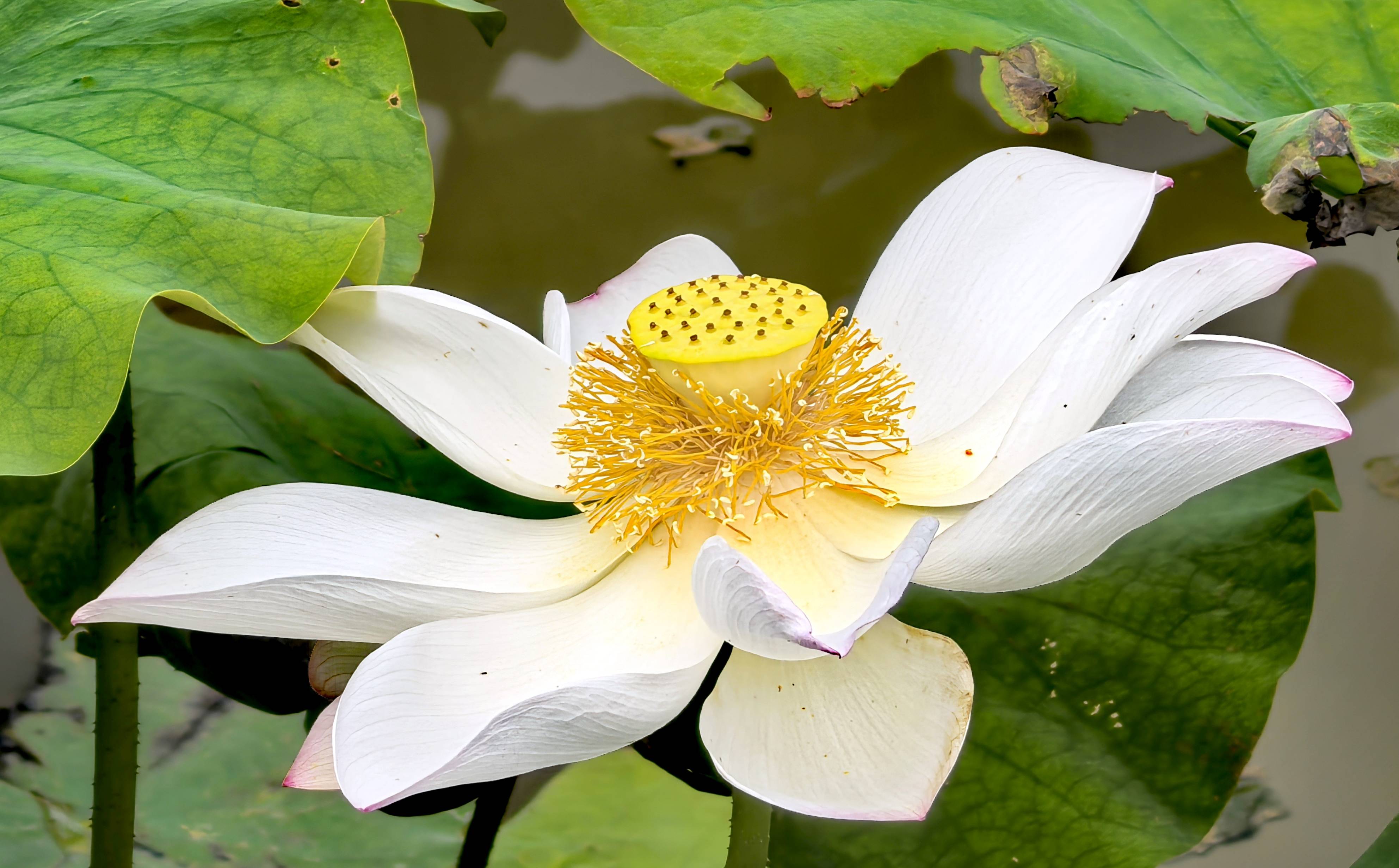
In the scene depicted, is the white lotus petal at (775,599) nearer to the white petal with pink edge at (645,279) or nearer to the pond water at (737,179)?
the white petal with pink edge at (645,279)

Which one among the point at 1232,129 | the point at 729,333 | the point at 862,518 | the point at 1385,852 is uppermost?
the point at 1232,129

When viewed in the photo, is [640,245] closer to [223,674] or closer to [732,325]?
[732,325]

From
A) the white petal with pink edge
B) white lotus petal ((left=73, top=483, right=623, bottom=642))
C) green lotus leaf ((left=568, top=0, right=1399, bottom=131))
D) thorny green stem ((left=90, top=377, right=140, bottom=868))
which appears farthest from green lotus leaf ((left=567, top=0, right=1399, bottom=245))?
thorny green stem ((left=90, top=377, right=140, bottom=868))

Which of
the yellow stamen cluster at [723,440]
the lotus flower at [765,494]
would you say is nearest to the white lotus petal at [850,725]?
the lotus flower at [765,494]

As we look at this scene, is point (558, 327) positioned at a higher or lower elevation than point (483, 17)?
lower

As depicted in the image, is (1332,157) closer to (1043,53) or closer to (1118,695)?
(1043,53)

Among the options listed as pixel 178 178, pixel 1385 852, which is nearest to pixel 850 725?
pixel 1385 852
